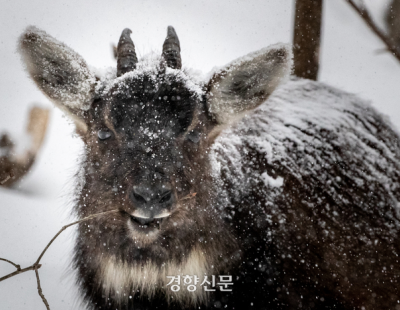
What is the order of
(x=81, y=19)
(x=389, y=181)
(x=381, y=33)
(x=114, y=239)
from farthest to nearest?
(x=81, y=19) → (x=389, y=181) → (x=381, y=33) → (x=114, y=239)

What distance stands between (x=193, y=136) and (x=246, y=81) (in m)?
0.63

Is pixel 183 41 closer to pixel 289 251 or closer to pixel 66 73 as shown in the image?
pixel 66 73

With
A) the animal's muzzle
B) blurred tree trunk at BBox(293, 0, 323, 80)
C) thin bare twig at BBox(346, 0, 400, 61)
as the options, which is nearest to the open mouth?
the animal's muzzle

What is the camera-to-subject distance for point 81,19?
19.2ft

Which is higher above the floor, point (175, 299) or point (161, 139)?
point (161, 139)

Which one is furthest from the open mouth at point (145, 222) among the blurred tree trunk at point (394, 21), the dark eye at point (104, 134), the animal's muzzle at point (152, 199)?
the blurred tree trunk at point (394, 21)

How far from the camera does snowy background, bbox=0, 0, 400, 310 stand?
4.16 meters

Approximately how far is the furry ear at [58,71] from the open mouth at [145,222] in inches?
39.2

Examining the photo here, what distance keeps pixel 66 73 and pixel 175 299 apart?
1.99 m

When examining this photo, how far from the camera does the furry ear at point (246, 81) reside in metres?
2.58

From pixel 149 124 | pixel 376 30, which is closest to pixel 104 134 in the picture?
pixel 149 124

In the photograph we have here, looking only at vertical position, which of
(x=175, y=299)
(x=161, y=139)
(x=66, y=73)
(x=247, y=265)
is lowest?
(x=175, y=299)

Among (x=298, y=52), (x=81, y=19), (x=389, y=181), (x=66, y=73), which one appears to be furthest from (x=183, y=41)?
(x=389, y=181)

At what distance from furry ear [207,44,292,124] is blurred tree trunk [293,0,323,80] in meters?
1.91
